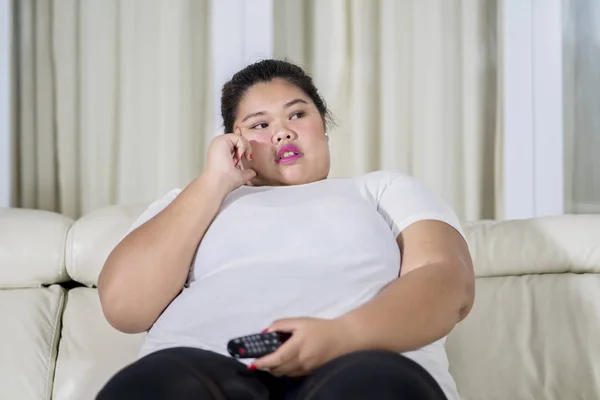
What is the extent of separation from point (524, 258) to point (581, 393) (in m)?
0.35

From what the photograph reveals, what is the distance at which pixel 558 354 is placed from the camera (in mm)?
1749

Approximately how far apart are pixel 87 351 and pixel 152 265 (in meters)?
0.57

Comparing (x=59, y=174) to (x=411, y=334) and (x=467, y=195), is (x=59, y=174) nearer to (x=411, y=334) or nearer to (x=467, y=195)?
(x=467, y=195)

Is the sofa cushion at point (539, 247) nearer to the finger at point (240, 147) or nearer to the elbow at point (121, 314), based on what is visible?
the finger at point (240, 147)

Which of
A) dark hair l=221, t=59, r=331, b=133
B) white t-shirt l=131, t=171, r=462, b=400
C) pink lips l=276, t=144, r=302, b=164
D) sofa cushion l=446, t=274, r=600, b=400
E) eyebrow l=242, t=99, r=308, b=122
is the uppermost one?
dark hair l=221, t=59, r=331, b=133

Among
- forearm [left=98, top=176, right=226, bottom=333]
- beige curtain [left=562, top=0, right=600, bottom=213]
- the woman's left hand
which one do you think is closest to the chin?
forearm [left=98, top=176, right=226, bottom=333]

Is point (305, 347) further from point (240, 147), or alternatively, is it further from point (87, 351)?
point (87, 351)

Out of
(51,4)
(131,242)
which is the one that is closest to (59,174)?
(51,4)

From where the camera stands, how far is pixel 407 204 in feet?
4.44

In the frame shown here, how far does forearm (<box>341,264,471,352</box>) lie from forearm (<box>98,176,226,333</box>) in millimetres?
339

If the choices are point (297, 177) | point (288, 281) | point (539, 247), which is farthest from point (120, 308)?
point (539, 247)

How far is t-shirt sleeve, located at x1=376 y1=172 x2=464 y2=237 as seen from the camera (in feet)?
4.35

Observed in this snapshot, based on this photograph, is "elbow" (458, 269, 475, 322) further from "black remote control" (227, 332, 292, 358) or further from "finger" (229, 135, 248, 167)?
"finger" (229, 135, 248, 167)

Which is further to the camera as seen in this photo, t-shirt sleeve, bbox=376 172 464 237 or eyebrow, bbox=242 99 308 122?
eyebrow, bbox=242 99 308 122
